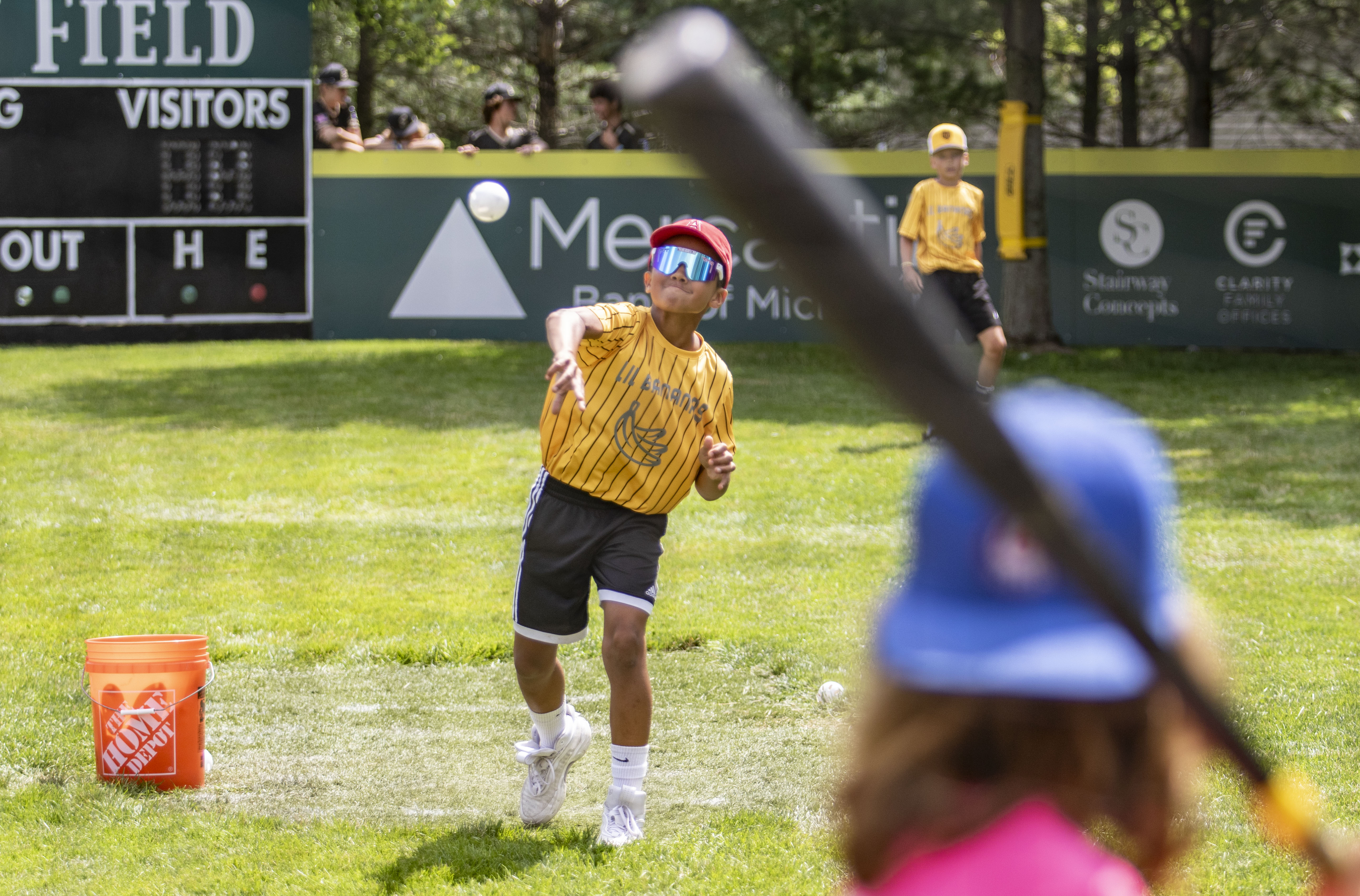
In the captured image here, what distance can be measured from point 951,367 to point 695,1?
19.2m

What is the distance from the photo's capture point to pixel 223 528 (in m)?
9.16

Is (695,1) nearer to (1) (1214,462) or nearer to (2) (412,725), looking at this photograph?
(1) (1214,462)

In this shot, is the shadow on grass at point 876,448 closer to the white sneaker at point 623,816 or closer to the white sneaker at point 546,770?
the white sneaker at point 546,770

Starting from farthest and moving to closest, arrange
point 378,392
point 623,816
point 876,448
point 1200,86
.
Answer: point 1200,86, point 378,392, point 876,448, point 623,816

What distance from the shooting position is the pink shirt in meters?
1.15

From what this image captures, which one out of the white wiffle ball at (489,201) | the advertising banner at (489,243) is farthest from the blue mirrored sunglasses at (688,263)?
the advertising banner at (489,243)

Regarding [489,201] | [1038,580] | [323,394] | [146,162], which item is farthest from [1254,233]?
[1038,580]

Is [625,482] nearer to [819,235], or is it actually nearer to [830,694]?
[830,694]

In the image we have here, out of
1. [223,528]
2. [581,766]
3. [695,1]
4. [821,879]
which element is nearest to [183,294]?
[695,1]

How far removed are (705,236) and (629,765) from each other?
169 centimetres

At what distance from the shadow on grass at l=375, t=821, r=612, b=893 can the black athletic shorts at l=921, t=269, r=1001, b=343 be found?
7.70 meters

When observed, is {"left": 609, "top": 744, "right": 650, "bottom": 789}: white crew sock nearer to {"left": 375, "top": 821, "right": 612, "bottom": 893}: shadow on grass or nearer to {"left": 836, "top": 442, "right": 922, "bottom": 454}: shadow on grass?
{"left": 375, "top": 821, "right": 612, "bottom": 893}: shadow on grass

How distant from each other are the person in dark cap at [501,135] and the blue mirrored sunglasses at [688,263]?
13.8 metres

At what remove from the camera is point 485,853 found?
4426mm
